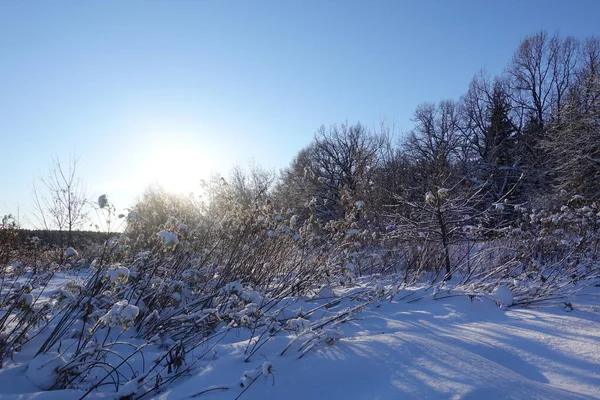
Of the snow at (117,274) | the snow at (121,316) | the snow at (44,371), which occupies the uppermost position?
the snow at (117,274)

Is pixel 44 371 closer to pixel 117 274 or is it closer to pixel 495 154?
pixel 117 274

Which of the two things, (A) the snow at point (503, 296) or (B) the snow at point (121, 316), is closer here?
(B) the snow at point (121, 316)

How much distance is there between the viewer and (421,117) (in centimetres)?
2972

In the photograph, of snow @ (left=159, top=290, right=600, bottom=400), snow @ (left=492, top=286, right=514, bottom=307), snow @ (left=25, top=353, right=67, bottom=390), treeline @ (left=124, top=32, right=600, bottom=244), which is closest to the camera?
snow @ (left=159, top=290, right=600, bottom=400)

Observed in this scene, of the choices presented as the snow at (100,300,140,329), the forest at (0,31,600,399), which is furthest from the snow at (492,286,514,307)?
the snow at (100,300,140,329)

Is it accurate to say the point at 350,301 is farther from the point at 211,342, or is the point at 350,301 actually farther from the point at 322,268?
the point at 211,342

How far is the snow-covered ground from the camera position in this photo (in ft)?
5.87

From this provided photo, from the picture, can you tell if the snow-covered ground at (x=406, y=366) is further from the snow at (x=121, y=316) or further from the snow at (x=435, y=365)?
the snow at (x=121, y=316)

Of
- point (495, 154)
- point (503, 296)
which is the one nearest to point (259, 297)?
point (503, 296)

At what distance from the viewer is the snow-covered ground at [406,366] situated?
1.79 metres

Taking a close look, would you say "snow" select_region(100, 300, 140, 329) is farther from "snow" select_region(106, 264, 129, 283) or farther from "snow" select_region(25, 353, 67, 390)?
"snow" select_region(25, 353, 67, 390)

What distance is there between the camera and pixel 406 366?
2.01 metres

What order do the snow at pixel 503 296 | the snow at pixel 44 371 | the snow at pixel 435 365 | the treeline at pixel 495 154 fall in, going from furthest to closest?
the treeline at pixel 495 154, the snow at pixel 503 296, the snow at pixel 44 371, the snow at pixel 435 365

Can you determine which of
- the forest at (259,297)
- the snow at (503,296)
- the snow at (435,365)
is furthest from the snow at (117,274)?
the snow at (503,296)
